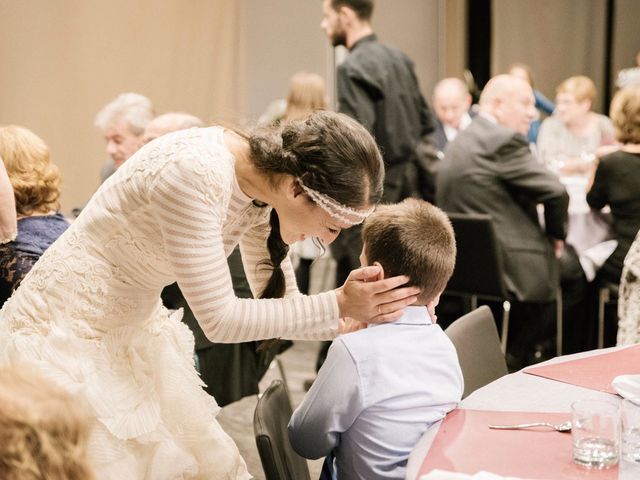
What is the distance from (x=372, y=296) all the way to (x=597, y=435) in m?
0.52

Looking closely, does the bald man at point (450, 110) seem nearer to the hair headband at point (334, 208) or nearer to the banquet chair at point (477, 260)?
the banquet chair at point (477, 260)

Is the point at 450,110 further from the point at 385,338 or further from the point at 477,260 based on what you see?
the point at 385,338

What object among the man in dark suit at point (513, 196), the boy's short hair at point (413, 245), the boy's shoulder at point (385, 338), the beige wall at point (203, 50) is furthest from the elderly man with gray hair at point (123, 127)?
the boy's shoulder at point (385, 338)

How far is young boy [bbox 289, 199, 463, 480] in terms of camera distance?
72.4 inches

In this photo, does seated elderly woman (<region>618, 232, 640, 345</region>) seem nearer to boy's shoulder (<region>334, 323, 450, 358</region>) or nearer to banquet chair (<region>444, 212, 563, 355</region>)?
banquet chair (<region>444, 212, 563, 355</region>)

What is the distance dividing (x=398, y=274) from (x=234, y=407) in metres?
2.49

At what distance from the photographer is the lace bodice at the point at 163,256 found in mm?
1767

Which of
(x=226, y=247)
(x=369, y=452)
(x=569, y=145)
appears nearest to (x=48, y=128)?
(x=569, y=145)

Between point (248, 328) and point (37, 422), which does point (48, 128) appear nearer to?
point (248, 328)

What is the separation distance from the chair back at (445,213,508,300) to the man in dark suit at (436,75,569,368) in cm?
23

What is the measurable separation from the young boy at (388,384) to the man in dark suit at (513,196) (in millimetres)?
2421

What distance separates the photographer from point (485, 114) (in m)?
4.51

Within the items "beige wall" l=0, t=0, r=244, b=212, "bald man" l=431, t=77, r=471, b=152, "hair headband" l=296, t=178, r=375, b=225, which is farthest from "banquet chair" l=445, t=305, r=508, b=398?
"bald man" l=431, t=77, r=471, b=152

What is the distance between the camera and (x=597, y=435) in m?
1.60
